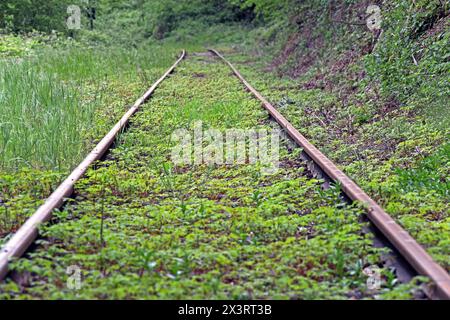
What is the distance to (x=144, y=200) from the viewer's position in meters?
5.27

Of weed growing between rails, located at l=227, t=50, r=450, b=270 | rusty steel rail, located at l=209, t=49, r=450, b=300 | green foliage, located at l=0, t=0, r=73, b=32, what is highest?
green foliage, located at l=0, t=0, r=73, b=32

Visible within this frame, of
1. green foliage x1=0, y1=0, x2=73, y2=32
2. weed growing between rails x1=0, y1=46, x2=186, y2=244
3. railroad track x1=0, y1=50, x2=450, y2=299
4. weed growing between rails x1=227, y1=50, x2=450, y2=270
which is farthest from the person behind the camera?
green foliage x1=0, y1=0, x2=73, y2=32

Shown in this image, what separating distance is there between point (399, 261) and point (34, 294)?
185cm

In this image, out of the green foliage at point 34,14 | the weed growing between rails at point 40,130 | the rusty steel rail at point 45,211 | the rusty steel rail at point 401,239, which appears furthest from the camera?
the green foliage at point 34,14

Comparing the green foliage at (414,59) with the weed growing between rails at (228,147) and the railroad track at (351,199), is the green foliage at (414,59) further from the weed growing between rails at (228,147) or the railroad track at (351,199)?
the railroad track at (351,199)

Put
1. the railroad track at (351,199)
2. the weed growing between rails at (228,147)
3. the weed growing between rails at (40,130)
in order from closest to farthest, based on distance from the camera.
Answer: the railroad track at (351,199) → the weed growing between rails at (40,130) → the weed growing between rails at (228,147)

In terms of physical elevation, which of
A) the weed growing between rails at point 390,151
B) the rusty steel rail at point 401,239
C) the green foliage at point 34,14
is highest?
the green foliage at point 34,14

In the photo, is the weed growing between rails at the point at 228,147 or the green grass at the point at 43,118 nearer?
the green grass at the point at 43,118

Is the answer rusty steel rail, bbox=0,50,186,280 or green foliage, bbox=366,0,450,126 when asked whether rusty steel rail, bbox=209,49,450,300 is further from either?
green foliage, bbox=366,0,450,126

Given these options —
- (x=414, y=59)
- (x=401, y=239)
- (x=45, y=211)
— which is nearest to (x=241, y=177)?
(x=45, y=211)

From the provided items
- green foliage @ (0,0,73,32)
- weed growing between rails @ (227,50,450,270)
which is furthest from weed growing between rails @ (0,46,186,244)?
green foliage @ (0,0,73,32)

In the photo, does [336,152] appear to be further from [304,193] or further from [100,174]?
[100,174]

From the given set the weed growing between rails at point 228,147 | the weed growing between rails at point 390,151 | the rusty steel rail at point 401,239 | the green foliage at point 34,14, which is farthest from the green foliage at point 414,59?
the green foliage at point 34,14
